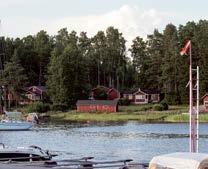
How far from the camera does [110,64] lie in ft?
629

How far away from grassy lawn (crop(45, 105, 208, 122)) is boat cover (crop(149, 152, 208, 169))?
321 feet

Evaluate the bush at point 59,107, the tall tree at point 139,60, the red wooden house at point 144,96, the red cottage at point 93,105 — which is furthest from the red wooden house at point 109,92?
the red cottage at point 93,105

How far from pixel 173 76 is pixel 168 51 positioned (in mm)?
8846

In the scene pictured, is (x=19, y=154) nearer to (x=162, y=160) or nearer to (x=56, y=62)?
(x=162, y=160)

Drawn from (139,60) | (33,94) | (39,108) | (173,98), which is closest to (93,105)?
(39,108)

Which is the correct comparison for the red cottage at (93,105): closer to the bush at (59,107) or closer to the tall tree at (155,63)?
the bush at (59,107)

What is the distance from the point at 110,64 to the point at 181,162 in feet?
578

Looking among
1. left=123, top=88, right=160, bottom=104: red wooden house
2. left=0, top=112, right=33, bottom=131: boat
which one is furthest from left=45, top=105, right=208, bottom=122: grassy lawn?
left=0, top=112, right=33, bottom=131: boat

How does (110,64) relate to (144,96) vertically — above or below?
above

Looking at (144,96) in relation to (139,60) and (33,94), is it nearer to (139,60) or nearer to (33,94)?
(33,94)

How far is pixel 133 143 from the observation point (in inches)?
2670

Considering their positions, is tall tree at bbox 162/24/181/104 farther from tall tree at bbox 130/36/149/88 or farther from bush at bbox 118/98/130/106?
tall tree at bbox 130/36/149/88

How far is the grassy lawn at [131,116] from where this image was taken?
117 m

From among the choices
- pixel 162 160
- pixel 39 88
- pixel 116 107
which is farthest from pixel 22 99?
pixel 162 160
